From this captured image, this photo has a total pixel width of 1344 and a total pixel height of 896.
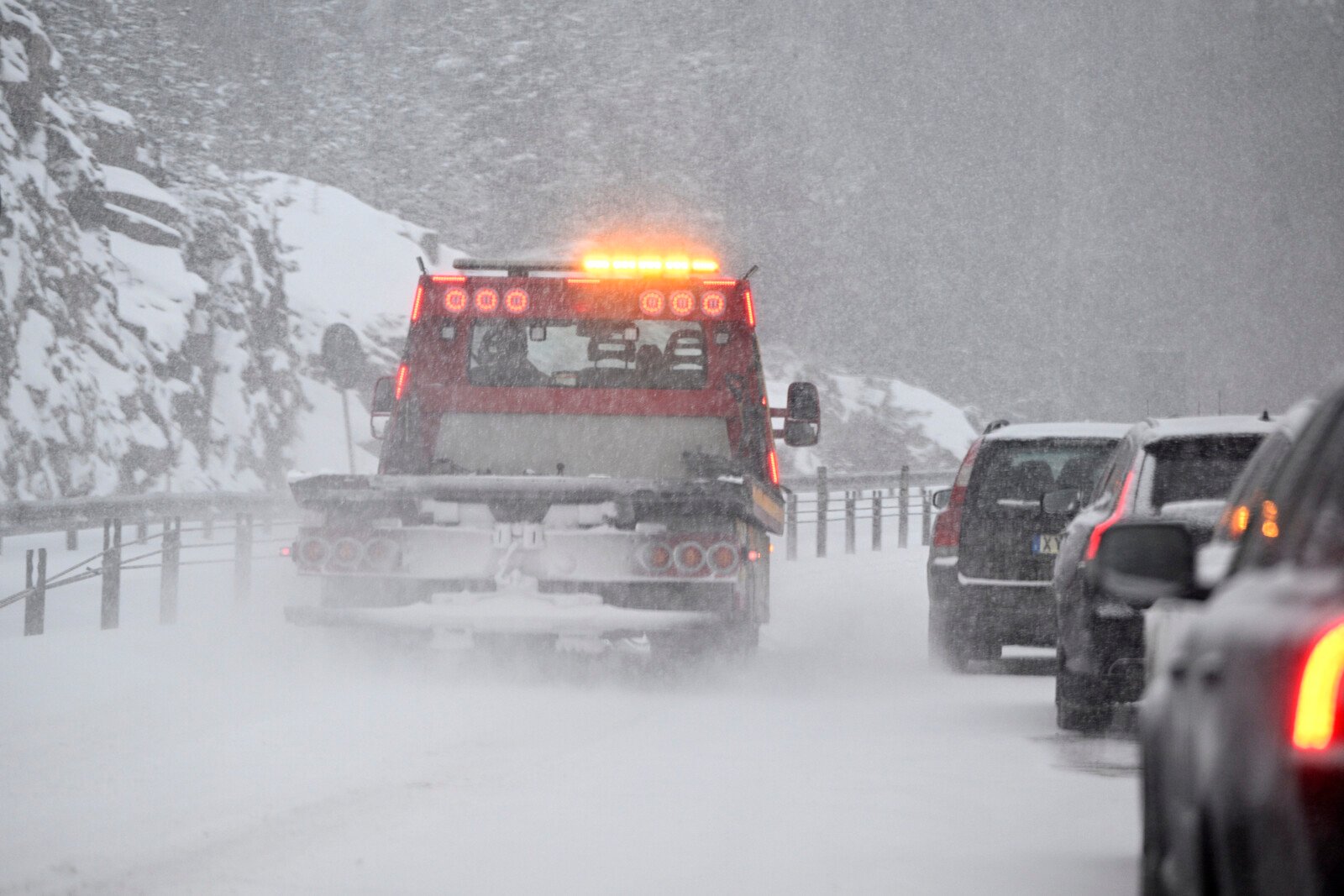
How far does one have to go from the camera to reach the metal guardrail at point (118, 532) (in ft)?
41.7

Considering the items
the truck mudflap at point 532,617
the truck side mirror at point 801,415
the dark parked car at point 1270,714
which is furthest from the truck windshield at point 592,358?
the dark parked car at point 1270,714

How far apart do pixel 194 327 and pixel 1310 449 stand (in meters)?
33.1

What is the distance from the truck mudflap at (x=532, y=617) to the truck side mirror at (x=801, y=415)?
277cm

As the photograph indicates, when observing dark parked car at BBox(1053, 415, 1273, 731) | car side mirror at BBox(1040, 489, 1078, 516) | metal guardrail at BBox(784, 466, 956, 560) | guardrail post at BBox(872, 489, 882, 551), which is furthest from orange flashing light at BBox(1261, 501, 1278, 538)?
guardrail post at BBox(872, 489, 882, 551)

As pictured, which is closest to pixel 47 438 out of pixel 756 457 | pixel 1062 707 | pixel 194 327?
pixel 194 327

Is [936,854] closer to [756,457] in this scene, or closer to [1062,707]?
[1062,707]

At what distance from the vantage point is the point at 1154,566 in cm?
357

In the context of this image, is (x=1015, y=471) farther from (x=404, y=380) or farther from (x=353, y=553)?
(x=353, y=553)

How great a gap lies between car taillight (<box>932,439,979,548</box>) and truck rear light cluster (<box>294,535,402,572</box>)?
354 cm

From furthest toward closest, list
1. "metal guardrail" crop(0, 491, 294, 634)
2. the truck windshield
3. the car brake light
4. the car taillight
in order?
"metal guardrail" crop(0, 491, 294, 634), the truck windshield, the car taillight, the car brake light

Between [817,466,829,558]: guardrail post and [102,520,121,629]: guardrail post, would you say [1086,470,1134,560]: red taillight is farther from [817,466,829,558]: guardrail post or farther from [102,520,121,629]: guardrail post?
[817,466,829,558]: guardrail post

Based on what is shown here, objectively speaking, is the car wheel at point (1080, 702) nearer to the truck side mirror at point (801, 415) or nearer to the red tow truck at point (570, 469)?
the red tow truck at point (570, 469)

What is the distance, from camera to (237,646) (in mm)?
12172

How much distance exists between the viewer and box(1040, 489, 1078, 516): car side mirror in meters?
10.5
